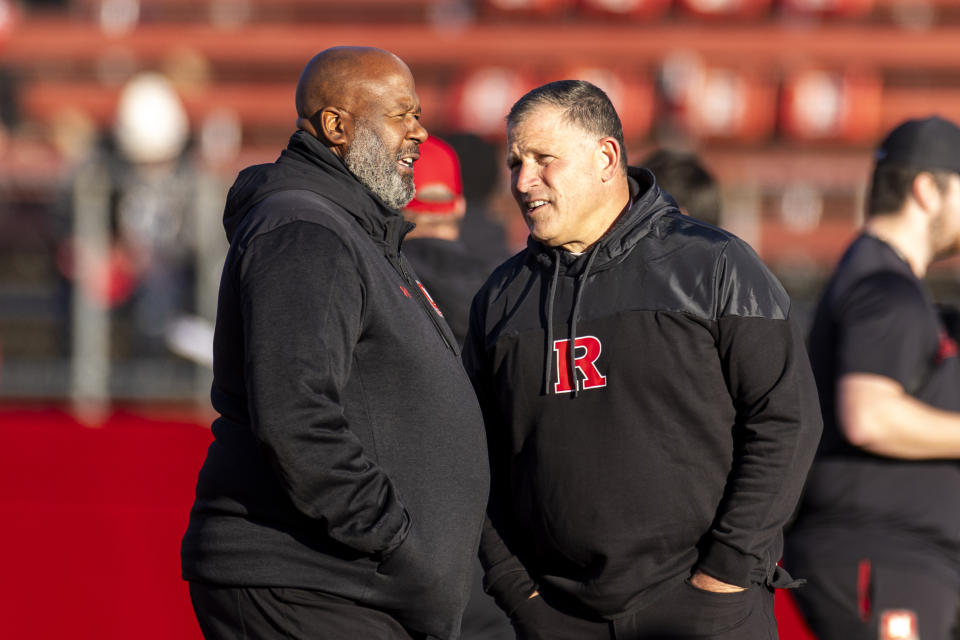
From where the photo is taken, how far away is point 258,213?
2348mm

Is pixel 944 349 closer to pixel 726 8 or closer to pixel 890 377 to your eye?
pixel 890 377

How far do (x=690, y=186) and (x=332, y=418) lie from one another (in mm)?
1494

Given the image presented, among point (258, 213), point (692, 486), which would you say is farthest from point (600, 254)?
point (258, 213)

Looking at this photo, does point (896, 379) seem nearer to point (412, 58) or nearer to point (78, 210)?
point (78, 210)

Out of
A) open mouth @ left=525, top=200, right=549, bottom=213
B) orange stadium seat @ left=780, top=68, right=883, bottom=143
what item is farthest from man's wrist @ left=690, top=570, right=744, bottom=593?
orange stadium seat @ left=780, top=68, right=883, bottom=143

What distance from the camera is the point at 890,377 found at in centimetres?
288

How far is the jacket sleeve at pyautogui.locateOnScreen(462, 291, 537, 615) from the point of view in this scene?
265cm

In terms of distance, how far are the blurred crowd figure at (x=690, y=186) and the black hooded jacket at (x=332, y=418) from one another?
1063 millimetres

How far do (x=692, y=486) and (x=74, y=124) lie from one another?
11708 millimetres

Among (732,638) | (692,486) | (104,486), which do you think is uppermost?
(692,486)

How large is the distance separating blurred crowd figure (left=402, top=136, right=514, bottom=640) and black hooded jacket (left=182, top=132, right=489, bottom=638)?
85cm

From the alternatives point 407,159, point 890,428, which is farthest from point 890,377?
point 407,159

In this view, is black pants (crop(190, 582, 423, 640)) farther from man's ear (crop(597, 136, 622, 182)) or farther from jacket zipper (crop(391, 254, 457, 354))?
man's ear (crop(597, 136, 622, 182))

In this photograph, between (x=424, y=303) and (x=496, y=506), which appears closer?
(x=424, y=303)
